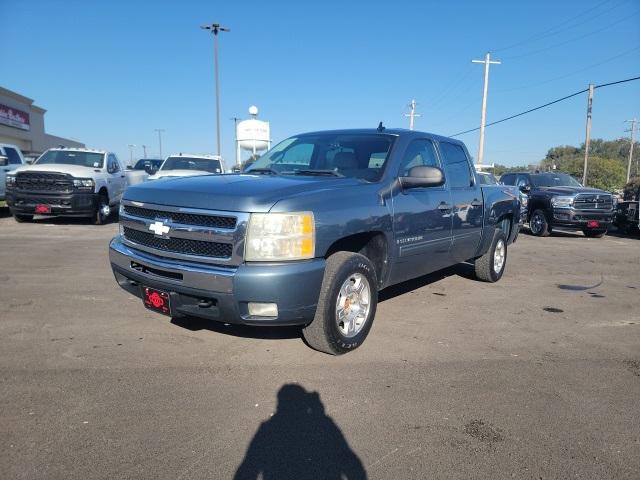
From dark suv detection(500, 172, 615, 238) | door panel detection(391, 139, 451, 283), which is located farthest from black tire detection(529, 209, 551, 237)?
door panel detection(391, 139, 451, 283)

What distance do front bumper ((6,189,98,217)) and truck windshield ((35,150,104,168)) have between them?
4.38 feet

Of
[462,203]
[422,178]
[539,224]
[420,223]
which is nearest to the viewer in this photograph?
[422,178]

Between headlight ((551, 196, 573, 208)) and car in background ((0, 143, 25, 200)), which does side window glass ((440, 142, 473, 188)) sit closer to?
headlight ((551, 196, 573, 208))

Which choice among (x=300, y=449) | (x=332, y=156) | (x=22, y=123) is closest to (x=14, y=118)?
(x=22, y=123)

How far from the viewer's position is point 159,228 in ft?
12.1

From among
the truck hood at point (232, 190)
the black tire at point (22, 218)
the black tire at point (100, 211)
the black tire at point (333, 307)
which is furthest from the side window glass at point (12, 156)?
the black tire at point (333, 307)

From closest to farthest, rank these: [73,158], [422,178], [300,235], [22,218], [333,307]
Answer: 1. [300,235]
2. [333,307]
3. [422,178]
4. [22,218]
5. [73,158]

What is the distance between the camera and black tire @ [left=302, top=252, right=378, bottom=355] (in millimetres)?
3596

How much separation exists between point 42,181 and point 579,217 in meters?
13.6

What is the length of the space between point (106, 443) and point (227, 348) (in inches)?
57.6

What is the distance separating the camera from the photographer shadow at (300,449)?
243cm

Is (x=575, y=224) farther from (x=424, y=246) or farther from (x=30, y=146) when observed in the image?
Result: (x=30, y=146)

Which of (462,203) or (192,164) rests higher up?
(192,164)

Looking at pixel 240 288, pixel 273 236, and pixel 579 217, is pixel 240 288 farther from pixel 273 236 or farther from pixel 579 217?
pixel 579 217
